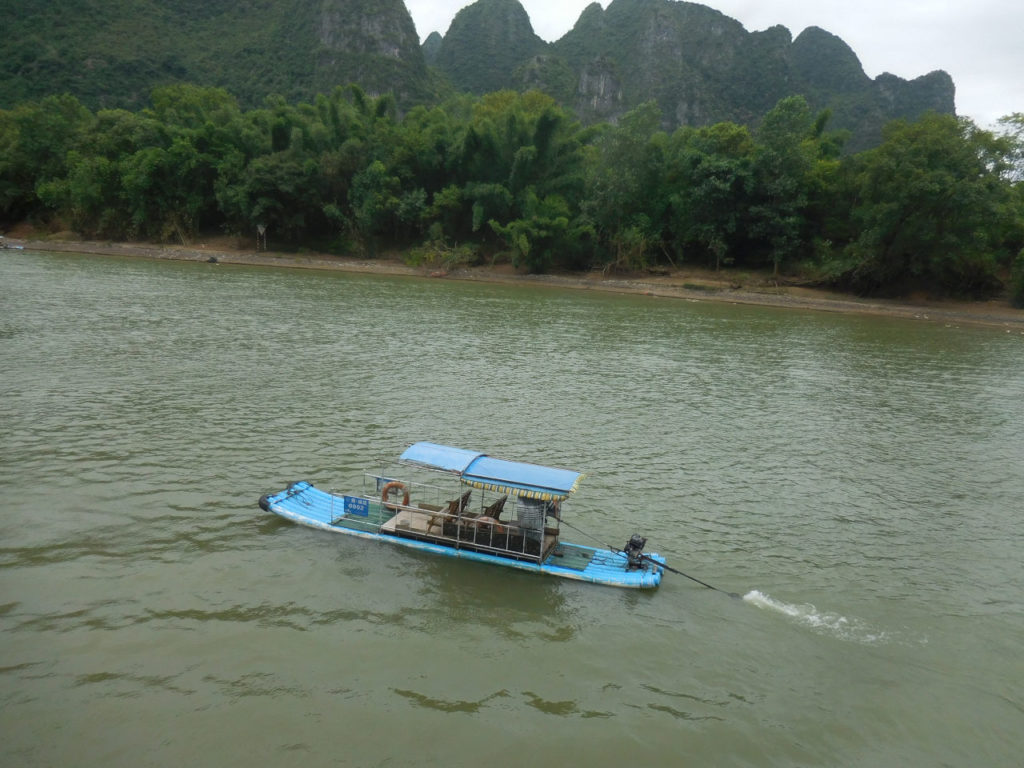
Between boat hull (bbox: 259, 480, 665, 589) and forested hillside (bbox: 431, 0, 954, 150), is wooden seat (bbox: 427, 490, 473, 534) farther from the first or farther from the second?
forested hillside (bbox: 431, 0, 954, 150)

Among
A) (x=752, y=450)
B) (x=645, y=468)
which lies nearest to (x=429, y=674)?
(x=645, y=468)

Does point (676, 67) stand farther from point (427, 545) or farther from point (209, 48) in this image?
point (427, 545)

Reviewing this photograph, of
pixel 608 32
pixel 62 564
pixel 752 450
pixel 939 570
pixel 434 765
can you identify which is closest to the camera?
pixel 434 765

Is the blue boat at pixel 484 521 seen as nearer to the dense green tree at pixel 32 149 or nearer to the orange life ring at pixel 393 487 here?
the orange life ring at pixel 393 487

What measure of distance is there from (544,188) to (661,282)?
33.6 feet

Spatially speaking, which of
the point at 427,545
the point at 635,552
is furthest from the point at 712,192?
the point at 427,545

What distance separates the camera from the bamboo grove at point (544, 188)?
38219 mm

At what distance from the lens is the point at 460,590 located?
29.8ft

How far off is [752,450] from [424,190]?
41.0 metres

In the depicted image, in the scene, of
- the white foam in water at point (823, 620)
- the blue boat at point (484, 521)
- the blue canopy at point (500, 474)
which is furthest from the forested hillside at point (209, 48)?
the white foam in water at point (823, 620)

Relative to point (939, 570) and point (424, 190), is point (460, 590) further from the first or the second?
point (424, 190)

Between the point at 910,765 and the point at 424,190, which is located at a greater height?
the point at 424,190

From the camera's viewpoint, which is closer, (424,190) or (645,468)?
(645,468)

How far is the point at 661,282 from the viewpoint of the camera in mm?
47219
